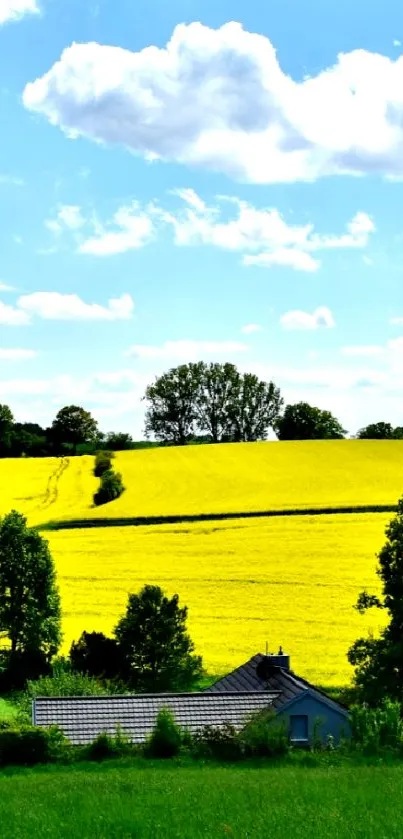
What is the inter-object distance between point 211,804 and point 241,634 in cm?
2848

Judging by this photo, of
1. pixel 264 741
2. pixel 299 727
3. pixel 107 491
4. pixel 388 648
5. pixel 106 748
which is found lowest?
pixel 299 727

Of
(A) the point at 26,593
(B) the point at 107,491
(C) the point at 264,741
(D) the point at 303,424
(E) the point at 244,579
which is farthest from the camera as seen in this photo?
(D) the point at 303,424

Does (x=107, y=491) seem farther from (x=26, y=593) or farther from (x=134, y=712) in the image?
(x=134, y=712)

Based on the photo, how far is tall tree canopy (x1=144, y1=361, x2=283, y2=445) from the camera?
446 feet

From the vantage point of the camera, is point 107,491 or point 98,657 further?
point 107,491

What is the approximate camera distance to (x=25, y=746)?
2261 centimetres

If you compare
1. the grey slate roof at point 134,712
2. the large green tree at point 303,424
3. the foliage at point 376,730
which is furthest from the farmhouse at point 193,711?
the large green tree at point 303,424

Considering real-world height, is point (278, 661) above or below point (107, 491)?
below

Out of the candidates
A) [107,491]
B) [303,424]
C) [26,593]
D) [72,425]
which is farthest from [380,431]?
[26,593]

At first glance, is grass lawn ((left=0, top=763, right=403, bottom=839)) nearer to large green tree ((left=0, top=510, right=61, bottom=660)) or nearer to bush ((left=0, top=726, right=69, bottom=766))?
bush ((left=0, top=726, right=69, bottom=766))

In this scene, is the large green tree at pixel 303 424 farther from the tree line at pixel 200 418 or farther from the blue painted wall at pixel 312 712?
the blue painted wall at pixel 312 712

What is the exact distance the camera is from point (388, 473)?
92.8m

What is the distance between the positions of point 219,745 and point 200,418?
115 metres

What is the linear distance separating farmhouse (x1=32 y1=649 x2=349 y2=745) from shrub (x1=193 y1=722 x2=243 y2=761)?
2328 mm
